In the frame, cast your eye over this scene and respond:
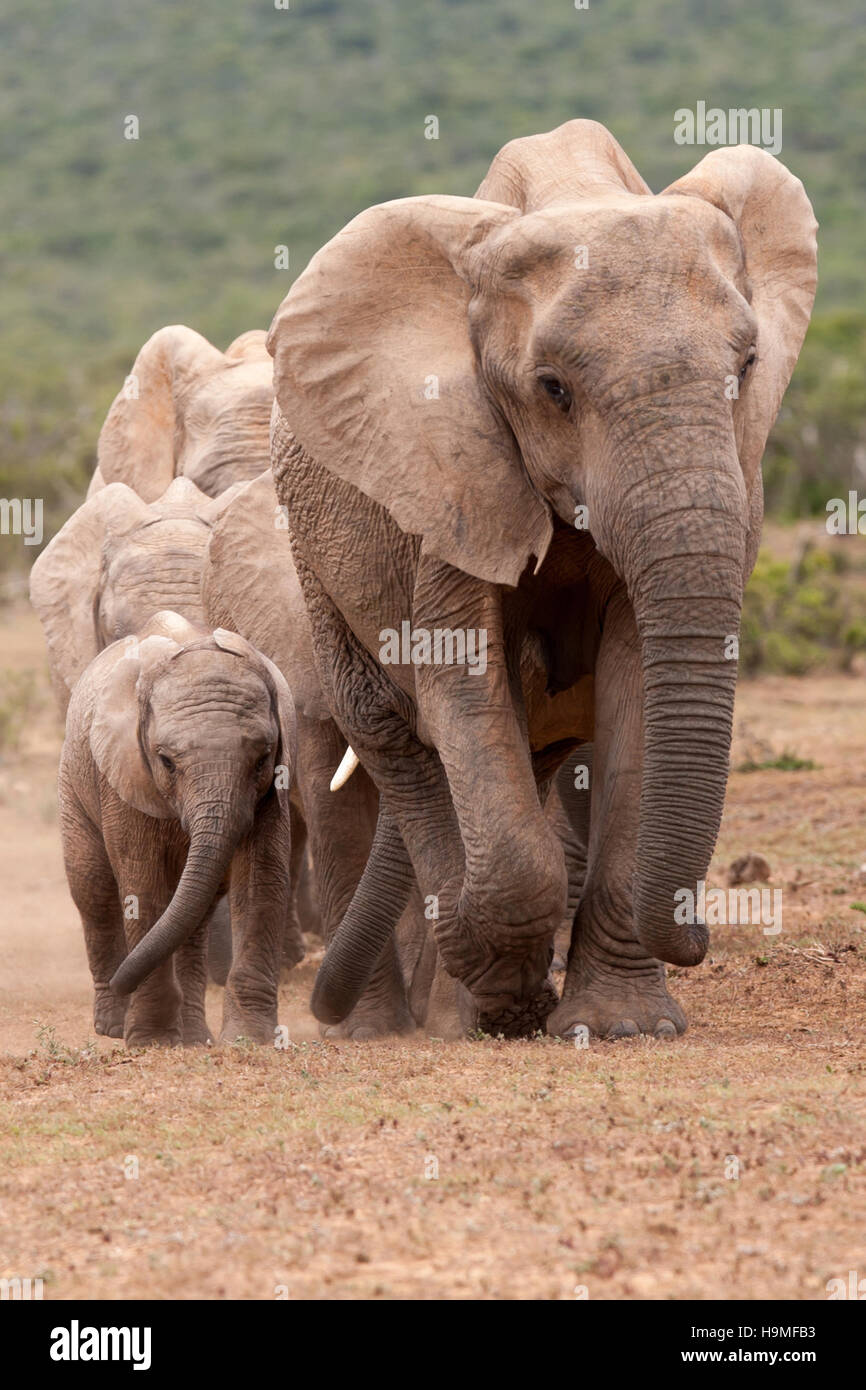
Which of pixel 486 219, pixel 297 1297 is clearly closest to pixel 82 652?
pixel 486 219

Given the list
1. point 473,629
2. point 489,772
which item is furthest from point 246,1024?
point 473,629

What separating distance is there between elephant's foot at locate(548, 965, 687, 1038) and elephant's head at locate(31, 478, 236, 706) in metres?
3.01

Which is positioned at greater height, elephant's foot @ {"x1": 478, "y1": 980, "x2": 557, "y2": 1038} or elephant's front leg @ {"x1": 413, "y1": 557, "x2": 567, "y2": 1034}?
elephant's front leg @ {"x1": 413, "y1": 557, "x2": 567, "y2": 1034}

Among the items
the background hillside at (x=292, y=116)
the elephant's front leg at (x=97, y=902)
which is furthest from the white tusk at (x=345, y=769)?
the background hillside at (x=292, y=116)

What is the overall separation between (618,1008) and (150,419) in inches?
233

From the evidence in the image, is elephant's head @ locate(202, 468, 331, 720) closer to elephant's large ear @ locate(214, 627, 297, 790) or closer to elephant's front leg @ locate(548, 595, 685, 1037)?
elephant's large ear @ locate(214, 627, 297, 790)

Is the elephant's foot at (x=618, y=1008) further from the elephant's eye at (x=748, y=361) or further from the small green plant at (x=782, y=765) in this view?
the small green plant at (x=782, y=765)

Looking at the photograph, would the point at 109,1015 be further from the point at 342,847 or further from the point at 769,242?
the point at 769,242

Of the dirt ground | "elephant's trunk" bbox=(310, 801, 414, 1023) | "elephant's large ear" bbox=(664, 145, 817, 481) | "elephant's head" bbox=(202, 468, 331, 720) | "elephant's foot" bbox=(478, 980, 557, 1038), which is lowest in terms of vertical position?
the dirt ground

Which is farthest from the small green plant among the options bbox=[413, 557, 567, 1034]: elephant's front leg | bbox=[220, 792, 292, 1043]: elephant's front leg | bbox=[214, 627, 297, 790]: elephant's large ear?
bbox=[413, 557, 567, 1034]: elephant's front leg

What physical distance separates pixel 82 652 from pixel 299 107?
64.7 meters

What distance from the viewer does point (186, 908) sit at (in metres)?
6.59

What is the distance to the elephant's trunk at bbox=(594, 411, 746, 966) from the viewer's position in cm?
504

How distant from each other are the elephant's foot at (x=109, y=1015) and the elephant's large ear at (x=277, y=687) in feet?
3.58
